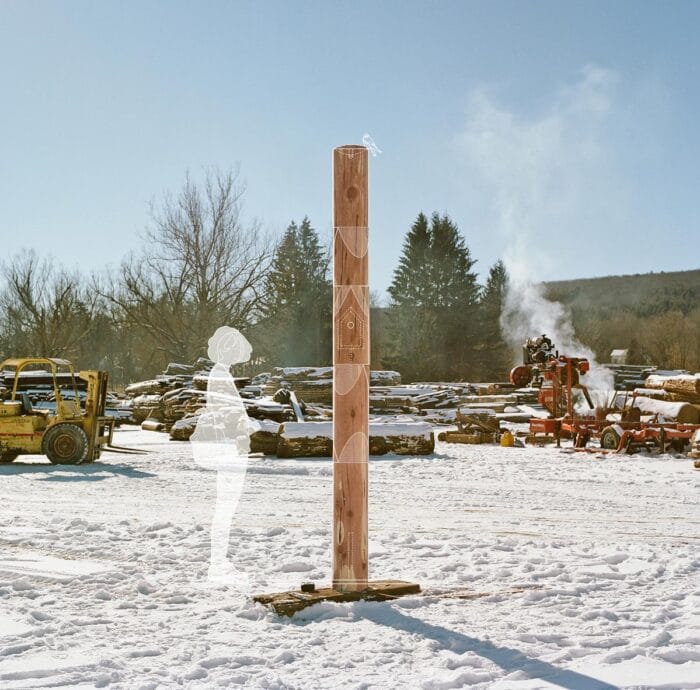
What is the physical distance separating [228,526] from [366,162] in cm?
424

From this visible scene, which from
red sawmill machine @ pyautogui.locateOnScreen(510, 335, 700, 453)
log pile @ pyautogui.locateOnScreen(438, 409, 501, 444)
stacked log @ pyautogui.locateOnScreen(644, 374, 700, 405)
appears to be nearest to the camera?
red sawmill machine @ pyautogui.locateOnScreen(510, 335, 700, 453)

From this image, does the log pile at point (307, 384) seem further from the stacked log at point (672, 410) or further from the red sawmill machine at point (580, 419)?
the stacked log at point (672, 410)

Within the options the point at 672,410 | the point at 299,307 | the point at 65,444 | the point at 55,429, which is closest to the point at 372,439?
the point at 65,444

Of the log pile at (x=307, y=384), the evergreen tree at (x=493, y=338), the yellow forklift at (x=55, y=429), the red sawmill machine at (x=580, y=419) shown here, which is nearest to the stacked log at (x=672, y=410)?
the red sawmill machine at (x=580, y=419)

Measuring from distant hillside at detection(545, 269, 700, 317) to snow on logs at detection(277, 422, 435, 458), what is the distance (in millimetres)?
49287

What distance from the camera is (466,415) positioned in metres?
21.3

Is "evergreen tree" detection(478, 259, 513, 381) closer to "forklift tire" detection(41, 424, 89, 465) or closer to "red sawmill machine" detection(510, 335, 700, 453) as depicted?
"red sawmill machine" detection(510, 335, 700, 453)

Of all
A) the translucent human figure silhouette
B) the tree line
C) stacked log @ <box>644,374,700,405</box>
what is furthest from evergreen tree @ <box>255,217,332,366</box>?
stacked log @ <box>644,374,700,405</box>

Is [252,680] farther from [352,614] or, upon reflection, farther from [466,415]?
[466,415]

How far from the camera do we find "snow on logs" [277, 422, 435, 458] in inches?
592

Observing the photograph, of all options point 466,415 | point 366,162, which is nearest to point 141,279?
point 466,415

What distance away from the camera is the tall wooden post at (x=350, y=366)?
507 cm

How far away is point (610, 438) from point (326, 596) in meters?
12.2

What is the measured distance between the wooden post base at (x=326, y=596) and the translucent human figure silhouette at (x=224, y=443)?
1.76 feet
